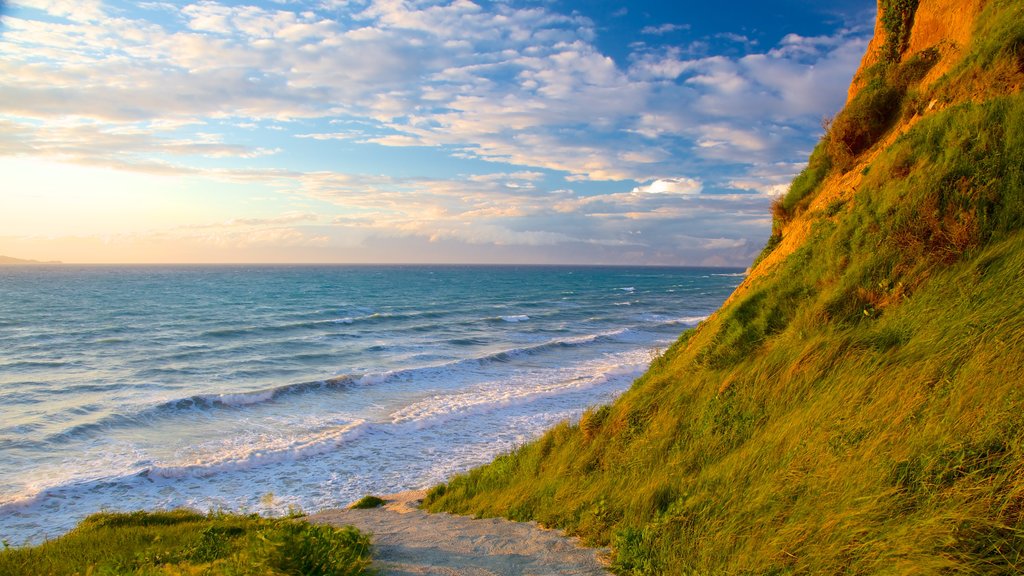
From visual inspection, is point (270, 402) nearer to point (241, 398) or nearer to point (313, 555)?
point (241, 398)

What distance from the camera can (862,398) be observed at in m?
5.92

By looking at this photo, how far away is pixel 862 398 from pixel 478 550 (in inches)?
177

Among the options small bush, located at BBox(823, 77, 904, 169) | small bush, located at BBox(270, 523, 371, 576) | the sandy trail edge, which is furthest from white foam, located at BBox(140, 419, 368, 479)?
small bush, located at BBox(823, 77, 904, 169)

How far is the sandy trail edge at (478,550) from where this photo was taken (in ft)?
18.4

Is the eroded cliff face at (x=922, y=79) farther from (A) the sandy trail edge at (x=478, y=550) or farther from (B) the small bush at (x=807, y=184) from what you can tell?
(A) the sandy trail edge at (x=478, y=550)

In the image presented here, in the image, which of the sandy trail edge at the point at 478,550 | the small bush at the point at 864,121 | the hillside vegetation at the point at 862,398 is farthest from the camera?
the small bush at the point at 864,121

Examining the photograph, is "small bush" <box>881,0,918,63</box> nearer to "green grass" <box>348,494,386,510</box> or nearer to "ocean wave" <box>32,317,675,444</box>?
"green grass" <box>348,494,386,510</box>

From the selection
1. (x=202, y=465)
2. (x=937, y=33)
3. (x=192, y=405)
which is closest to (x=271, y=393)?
(x=192, y=405)

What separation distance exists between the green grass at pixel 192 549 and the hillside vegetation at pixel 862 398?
2.81 m

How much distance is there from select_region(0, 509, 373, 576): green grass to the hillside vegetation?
111 inches

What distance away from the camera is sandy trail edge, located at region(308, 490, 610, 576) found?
18.4ft

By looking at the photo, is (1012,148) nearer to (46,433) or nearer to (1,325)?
(46,433)

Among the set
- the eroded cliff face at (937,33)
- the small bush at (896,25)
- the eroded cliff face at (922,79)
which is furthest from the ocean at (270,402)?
the small bush at (896,25)

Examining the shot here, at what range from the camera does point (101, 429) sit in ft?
67.9
